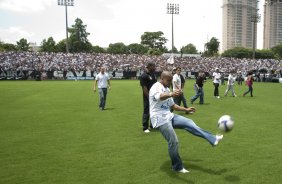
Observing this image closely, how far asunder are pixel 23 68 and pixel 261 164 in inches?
1816

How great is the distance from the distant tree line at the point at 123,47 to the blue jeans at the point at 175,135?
8687 centimetres

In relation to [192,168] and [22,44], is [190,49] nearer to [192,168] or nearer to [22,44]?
[22,44]

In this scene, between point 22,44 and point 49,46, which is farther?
point 22,44

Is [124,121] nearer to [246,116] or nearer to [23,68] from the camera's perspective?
[246,116]

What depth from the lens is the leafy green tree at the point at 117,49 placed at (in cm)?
12564

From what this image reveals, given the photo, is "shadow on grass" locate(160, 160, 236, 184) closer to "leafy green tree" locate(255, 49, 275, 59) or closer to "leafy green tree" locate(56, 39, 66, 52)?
"leafy green tree" locate(56, 39, 66, 52)

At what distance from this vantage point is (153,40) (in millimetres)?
133500

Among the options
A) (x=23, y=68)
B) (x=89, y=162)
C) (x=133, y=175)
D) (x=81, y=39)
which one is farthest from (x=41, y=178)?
(x=81, y=39)

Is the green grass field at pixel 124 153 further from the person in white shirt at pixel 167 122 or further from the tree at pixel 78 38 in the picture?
the tree at pixel 78 38

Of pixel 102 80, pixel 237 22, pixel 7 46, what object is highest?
pixel 237 22

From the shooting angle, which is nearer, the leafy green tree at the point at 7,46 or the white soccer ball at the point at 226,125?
the white soccer ball at the point at 226,125

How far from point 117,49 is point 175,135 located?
402 ft

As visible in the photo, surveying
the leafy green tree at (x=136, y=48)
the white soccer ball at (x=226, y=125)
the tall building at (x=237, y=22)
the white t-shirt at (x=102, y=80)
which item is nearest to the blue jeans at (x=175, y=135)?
the white soccer ball at (x=226, y=125)

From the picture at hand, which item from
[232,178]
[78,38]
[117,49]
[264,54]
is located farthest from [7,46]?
[232,178]
